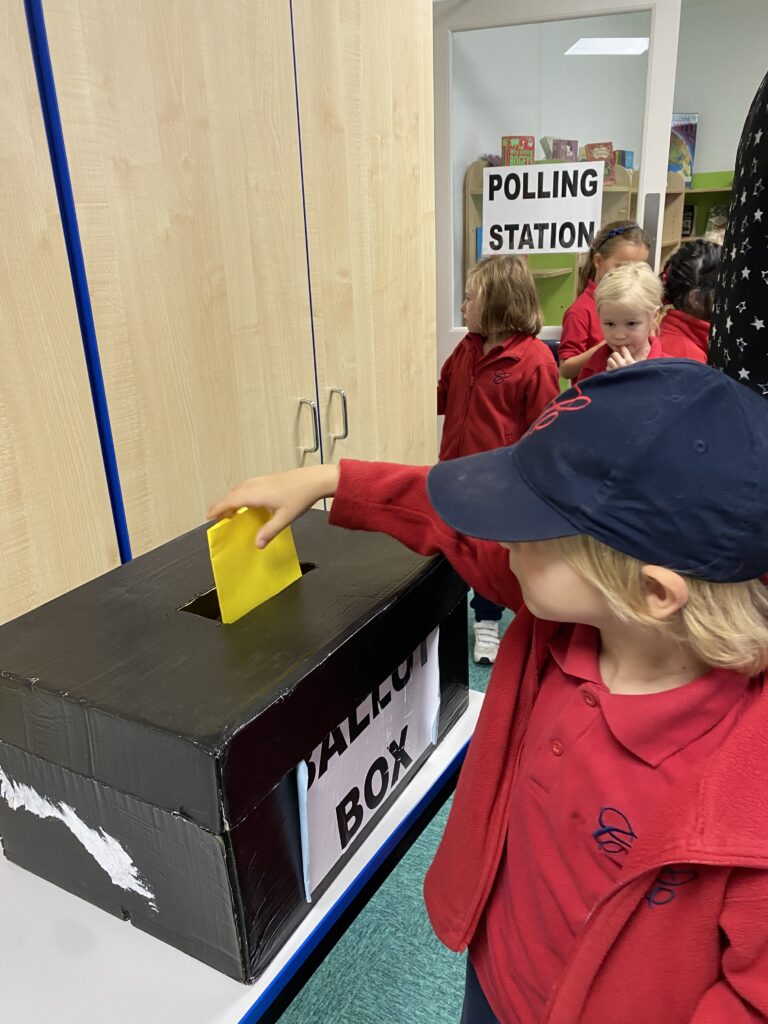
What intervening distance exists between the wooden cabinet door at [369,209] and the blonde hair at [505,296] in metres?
0.15

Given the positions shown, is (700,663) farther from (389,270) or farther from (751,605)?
(389,270)

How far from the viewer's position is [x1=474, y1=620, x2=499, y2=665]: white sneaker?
7.56 ft

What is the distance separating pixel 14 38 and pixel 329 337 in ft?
2.83

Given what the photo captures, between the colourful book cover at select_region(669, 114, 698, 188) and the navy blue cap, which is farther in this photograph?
the colourful book cover at select_region(669, 114, 698, 188)

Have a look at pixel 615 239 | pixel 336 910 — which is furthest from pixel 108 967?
pixel 615 239

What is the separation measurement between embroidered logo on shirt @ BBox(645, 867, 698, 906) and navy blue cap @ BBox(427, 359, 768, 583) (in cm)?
22

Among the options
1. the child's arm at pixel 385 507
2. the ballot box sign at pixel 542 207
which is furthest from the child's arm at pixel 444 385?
the child's arm at pixel 385 507

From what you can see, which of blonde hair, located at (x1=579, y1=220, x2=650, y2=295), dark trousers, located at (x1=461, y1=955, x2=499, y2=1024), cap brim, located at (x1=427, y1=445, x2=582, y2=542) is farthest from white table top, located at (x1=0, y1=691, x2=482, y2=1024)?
blonde hair, located at (x1=579, y1=220, x2=650, y2=295)

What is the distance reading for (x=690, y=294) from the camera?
7.13 ft

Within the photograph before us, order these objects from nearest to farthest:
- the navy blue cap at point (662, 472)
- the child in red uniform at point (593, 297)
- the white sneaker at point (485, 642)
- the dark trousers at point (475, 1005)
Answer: the navy blue cap at point (662, 472) → the dark trousers at point (475, 1005) → the white sneaker at point (485, 642) → the child in red uniform at point (593, 297)

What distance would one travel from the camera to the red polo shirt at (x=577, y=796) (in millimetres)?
579

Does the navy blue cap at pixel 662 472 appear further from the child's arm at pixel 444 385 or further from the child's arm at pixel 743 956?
the child's arm at pixel 444 385

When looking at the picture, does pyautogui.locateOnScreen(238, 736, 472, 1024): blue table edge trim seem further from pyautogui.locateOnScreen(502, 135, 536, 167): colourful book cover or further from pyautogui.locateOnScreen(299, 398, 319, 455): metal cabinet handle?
pyautogui.locateOnScreen(502, 135, 536, 167): colourful book cover

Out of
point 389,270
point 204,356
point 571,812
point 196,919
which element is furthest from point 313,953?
point 389,270
